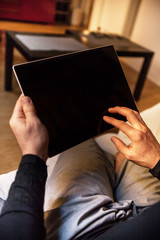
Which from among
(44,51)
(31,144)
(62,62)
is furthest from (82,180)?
(44,51)

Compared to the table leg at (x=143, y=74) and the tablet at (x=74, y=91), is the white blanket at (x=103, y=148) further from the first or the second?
the table leg at (x=143, y=74)

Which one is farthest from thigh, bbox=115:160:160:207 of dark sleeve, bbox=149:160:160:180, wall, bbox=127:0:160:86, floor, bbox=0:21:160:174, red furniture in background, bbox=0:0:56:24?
red furniture in background, bbox=0:0:56:24

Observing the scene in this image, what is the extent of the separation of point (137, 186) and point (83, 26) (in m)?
3.99

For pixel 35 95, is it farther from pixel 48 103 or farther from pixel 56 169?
pixel 56 169

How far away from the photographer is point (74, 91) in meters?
0.72

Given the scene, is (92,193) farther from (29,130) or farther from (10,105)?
(10,105)

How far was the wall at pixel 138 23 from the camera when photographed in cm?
260

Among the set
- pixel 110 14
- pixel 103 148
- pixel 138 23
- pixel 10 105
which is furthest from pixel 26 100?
pixel 110 14

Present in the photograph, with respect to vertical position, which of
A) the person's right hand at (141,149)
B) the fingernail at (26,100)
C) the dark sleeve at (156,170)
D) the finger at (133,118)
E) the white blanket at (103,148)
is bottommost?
the white blanket at (103,148)

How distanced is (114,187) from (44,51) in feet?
3.40

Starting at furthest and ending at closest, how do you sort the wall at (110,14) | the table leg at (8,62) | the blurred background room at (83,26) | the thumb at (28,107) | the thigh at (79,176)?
the wall at (110,14) < the table leg at (8,62) < the blurred background room at (83,26) < the thigh at (79,176) < the thumb at (28,107)

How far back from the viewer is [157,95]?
7.81 ft

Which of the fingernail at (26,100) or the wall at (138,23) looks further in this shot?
the wall at (138,23)

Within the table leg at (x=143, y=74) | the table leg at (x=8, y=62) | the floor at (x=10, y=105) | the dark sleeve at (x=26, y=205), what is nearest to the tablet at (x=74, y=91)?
the dark sleeve at (x=26, y=205)
